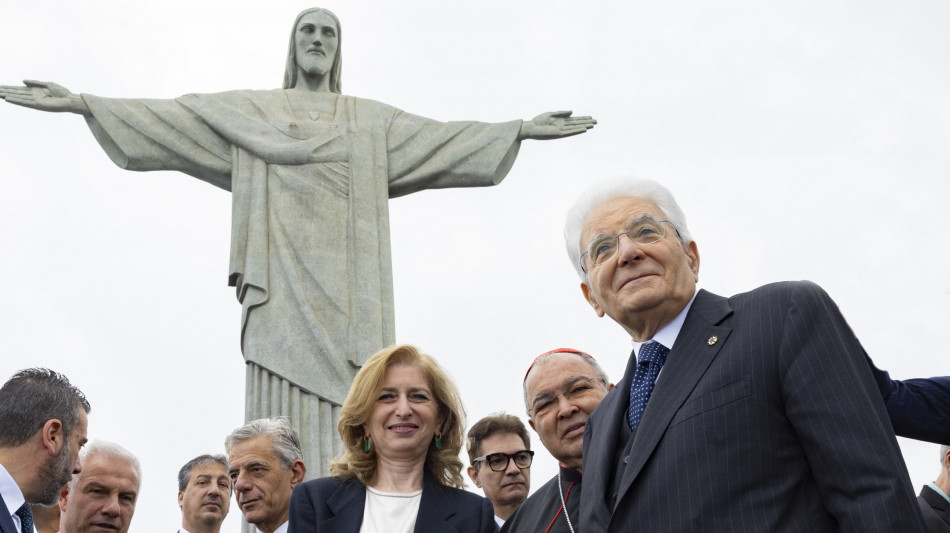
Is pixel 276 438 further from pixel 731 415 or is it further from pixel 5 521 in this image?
pixel 731 415

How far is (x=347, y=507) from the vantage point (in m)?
3.81

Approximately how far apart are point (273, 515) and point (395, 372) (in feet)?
3.55

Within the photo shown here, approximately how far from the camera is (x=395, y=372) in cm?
407

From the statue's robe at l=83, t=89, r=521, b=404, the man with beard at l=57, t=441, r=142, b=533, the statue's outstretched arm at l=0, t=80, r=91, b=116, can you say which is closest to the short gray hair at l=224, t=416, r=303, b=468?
the man with beard at l=57, t=441, r=142, b=533

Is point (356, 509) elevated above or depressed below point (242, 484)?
below

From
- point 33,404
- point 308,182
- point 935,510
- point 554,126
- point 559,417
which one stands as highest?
point 554,126

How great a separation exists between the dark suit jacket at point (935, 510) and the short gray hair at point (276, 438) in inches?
103

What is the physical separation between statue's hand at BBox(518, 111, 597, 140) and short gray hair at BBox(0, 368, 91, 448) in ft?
17.4

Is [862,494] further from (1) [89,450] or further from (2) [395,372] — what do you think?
(1) [89,450]

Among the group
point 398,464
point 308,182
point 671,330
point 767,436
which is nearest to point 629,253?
point 671,330

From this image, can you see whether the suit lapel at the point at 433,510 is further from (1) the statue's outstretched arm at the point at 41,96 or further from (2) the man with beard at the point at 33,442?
(1) the statue's outstretched arm at the point at 41,96

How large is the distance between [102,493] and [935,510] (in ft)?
11.4

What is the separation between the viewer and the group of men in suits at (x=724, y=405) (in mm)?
2471

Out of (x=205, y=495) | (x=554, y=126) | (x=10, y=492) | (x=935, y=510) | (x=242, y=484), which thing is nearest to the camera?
(x=10, y=492)
